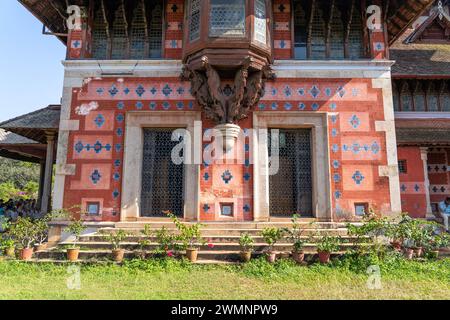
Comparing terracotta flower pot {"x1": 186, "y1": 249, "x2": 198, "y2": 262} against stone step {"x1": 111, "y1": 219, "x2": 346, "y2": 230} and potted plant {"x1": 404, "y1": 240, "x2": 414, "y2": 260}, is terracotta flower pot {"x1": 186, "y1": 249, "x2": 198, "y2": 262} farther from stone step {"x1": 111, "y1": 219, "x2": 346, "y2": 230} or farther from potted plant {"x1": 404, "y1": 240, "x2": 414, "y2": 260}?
potted plant {"x1": 404, "y1": 240, "x2": 414, "y2": 260}

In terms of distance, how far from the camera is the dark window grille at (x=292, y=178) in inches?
412

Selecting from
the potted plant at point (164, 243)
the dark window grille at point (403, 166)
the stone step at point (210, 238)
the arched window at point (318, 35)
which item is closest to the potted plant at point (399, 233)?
the stone step at point (210, 238)

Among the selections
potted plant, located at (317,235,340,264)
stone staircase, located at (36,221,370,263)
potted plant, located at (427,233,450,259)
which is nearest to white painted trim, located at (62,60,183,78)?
stone staircase, located at (36,221,370,263)

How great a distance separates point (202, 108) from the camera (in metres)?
10.3

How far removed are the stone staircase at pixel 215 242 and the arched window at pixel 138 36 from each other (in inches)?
216

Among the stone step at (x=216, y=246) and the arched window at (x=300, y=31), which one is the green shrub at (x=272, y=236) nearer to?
the stone step at (x=216, y=246)

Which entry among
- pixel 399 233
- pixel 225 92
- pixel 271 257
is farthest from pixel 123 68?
pixel 399 233

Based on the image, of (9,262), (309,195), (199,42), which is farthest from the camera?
(309,195)

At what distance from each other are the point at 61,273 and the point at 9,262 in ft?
5.40

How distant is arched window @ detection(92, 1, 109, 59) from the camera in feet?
36.9

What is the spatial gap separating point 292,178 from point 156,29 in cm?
655

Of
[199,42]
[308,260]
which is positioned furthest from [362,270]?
[199,42]

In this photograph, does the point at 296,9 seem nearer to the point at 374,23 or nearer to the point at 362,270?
the point at 374,23

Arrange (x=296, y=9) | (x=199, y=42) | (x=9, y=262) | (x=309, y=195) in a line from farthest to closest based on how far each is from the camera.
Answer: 1. (x=296, y=9)
2. (x=309, y=195)
3. (x=199, y=42)
4. (x=9, y=262)
